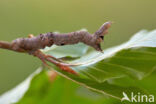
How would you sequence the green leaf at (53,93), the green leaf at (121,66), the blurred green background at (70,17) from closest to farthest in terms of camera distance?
the green leaf at (121,66) → the green leaf at (53,93) → the blurred green background at (70,17)

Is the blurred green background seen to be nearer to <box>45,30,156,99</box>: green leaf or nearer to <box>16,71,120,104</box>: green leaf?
<box>16,71,120,104</box>: green leaf

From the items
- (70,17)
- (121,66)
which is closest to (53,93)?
(121,66)

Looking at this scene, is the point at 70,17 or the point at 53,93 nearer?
the point at 53,93

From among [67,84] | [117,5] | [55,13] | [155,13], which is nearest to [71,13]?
[55,13]

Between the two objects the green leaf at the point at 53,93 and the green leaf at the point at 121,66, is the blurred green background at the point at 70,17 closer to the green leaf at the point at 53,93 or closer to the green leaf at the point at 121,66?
the green leaf at the point at 53,93

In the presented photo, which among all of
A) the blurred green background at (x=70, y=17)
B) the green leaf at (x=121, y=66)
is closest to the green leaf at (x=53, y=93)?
the green leaf at (x=121, y=66)

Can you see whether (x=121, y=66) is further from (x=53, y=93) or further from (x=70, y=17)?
(x=70, y=17)
